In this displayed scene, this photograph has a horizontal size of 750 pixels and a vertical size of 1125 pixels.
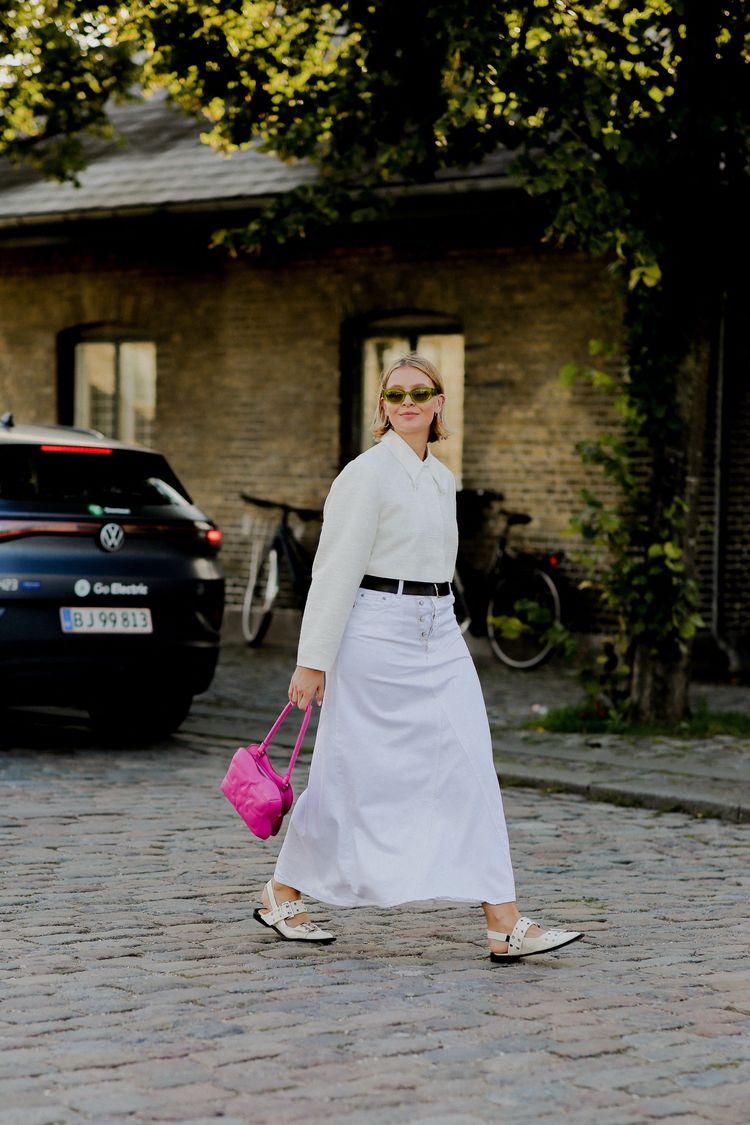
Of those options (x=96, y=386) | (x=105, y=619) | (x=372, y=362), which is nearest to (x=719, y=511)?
(x=372, y=362)

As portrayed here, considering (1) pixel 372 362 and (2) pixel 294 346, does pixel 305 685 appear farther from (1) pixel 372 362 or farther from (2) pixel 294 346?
(2) pixel 294 346

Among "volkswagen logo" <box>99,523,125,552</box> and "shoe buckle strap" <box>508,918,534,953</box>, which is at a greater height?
"volkswagen logo" <box>99,523,125,552</box>

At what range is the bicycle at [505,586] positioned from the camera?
15797 mm

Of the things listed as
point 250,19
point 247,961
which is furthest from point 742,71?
point 247,961

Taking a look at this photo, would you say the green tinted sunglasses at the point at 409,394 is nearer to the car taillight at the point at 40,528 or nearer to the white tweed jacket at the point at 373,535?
the white tweed jacket at the point at 373,535

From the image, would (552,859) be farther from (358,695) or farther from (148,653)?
(148,653)

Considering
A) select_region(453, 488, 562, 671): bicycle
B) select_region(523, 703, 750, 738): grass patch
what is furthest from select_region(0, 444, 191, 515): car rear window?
select_region(453, 488, 562, 671): bicycle

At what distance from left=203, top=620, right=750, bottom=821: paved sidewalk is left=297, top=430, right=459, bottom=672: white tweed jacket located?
3606mm

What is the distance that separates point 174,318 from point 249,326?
3.27ft

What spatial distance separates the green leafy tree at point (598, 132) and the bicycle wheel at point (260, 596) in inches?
197

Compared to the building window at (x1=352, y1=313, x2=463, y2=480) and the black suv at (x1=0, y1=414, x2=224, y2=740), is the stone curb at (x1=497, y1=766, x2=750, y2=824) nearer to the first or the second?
the black suv at (x1=0, y1=414, x2=224, y2=740)

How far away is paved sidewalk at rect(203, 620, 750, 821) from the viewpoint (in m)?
9.10

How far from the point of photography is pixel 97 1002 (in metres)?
4.98

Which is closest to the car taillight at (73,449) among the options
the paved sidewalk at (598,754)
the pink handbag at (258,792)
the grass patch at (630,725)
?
the paved sidewalk at (598,754)
